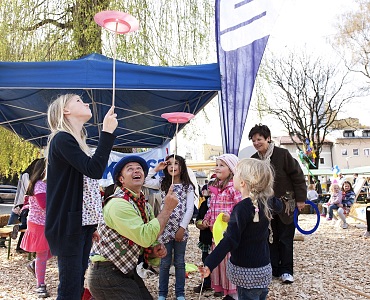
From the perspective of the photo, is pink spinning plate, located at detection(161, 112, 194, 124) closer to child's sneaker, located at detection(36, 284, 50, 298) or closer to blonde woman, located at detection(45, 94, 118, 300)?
blonde woman, located at detection(45, 94, 118, 300)

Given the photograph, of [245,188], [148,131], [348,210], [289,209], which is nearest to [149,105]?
[148,131]

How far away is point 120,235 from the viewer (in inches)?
89.6

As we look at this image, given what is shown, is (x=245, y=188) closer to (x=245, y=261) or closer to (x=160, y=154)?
(x=245, y=261)

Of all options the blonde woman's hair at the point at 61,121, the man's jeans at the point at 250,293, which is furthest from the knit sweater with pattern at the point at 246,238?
the blonde woman's hair at the point at 61,121

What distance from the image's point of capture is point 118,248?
225cm

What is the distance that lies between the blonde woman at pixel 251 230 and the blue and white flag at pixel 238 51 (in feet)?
6.73

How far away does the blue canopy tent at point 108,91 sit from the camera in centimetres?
438

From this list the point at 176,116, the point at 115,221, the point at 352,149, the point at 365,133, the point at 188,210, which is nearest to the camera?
the point at 115,221

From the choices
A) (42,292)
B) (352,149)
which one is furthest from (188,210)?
(352,149)

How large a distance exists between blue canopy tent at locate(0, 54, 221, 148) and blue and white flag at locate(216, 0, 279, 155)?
19 cm

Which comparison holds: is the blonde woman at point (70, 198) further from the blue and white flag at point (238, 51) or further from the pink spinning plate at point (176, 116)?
the blue and white flag at point (238, 51)

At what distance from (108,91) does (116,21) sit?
3442 millimetres

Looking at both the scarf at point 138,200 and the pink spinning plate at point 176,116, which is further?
the pink spinning plate at point 176,116

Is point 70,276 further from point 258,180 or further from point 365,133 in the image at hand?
point 365,133
